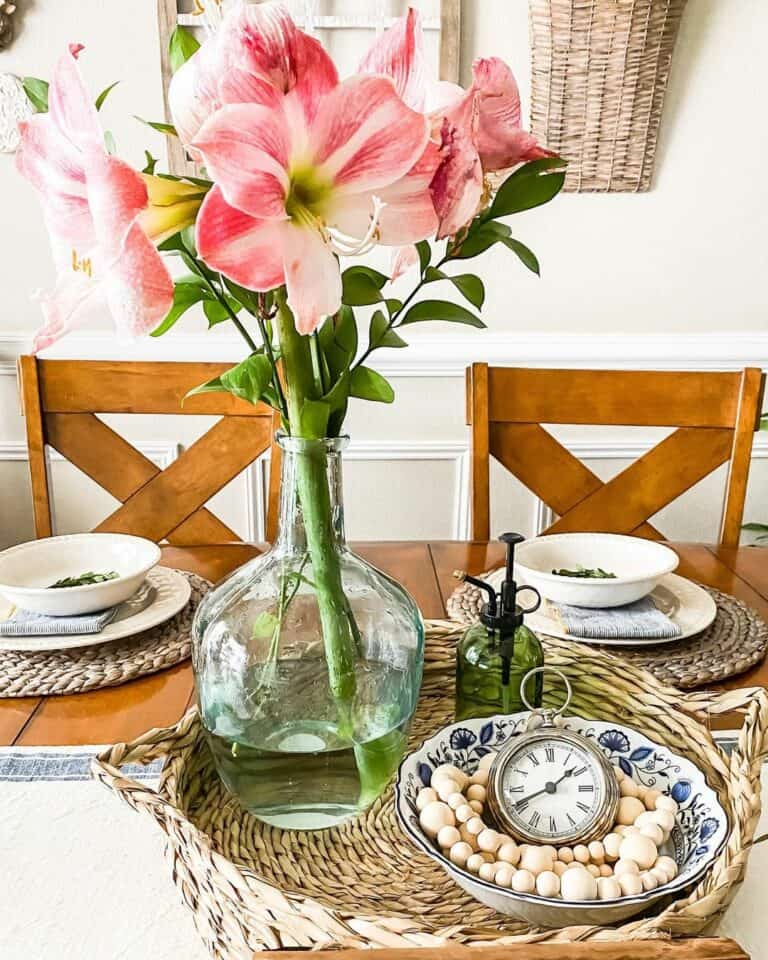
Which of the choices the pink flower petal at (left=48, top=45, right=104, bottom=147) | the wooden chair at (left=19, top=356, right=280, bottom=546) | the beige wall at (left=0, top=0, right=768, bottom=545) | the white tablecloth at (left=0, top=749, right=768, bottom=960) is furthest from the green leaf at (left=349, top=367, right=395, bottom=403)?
the beige wall at (left=0, top=0, right=768, bottom=545)

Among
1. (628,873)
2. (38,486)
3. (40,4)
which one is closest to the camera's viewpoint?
(628,873)

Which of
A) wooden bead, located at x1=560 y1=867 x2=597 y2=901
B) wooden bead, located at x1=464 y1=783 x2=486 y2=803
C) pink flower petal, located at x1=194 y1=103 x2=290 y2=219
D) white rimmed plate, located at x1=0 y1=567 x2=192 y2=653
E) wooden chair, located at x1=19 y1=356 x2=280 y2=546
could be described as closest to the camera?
pink flower petal, located at x1=194 y1=103 x2=290 y2=219

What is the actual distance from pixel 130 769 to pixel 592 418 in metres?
1.06

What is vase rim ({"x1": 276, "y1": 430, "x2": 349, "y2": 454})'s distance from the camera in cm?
59

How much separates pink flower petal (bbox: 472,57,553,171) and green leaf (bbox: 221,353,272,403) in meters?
0.19

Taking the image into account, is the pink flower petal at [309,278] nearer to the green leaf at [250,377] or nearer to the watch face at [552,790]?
the green leaf at [250,377]

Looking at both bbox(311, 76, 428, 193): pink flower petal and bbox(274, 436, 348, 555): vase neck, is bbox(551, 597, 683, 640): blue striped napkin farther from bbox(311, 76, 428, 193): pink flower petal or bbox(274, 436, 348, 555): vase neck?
bbox(311, 76, 428, 193): pink flower petal

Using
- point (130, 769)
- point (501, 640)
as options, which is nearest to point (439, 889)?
point (501, 640)

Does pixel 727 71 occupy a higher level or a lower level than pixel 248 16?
higher

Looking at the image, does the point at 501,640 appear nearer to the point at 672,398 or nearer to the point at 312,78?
the point at 312,78

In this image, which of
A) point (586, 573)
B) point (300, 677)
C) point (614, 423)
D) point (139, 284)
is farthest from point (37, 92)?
point (614, 423)

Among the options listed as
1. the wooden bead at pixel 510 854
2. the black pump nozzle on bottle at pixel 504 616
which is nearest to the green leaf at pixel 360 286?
the black pump nozzle on bottle at pixel 504 616

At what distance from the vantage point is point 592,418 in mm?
1587

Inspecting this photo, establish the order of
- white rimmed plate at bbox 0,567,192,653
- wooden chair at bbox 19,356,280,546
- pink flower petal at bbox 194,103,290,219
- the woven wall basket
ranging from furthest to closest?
the woven wall basket, wooden chair at bbox 19,356,280,546, white rimmed plate at bbox 0,567,192,653, pink flower petal at bbox 194,103,290,219
